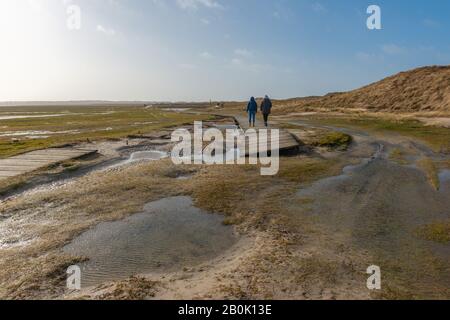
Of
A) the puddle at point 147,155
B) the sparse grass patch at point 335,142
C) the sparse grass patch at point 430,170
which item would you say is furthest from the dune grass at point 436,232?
the puddle at point 147,155

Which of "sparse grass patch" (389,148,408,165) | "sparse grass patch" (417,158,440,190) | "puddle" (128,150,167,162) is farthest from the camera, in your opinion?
"puddle" (128,150,167,162)

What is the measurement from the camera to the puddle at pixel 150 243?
5.97 m

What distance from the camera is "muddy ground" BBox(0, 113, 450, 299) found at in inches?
202

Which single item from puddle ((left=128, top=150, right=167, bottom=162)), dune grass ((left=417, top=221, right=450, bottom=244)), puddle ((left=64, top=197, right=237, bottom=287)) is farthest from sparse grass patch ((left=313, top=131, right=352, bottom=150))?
puddle ((left=64, top=197, right=237, bottom=287))

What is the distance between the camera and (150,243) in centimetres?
700

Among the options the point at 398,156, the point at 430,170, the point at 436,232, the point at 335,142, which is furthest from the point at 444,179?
the point at 335,142

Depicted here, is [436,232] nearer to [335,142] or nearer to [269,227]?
[269,227]

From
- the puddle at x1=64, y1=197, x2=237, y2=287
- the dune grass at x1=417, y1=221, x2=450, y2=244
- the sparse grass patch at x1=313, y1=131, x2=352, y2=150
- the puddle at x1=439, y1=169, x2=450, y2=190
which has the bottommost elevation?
the puddle at x1=64, y1=197, x2=237, y2=287

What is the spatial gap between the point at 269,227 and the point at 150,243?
243 cm

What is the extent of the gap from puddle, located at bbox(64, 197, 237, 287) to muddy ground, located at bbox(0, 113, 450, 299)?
0.21 m

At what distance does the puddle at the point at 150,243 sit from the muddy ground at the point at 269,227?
0.70ft

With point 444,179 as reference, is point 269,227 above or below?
below

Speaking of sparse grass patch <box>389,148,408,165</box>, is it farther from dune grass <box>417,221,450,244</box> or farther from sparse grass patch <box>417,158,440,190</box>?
dune grass <box>417,221,450,244</box>

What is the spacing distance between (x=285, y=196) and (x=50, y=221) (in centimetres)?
587
